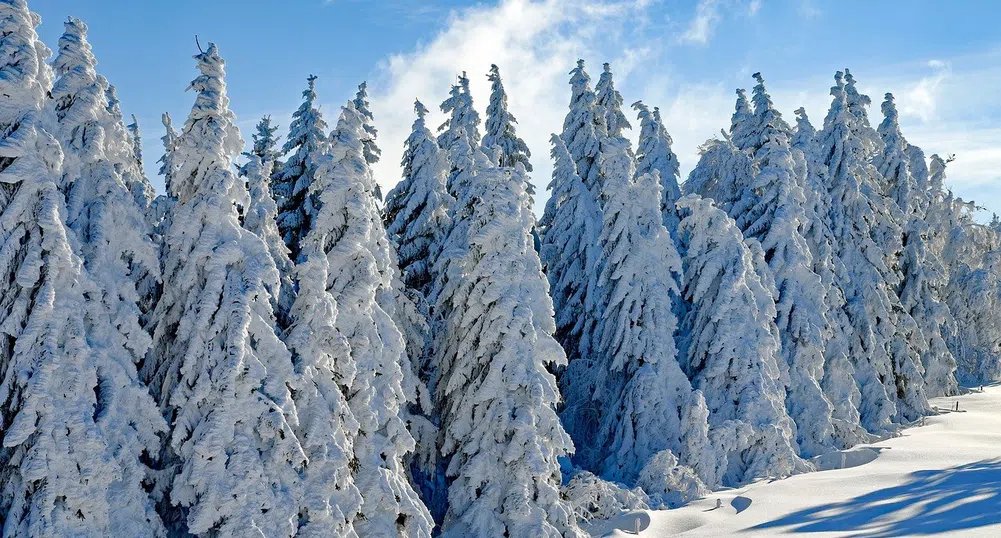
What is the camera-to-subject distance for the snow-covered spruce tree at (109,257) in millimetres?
13203

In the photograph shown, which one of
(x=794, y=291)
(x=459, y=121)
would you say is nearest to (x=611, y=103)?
(x=459, y=121)

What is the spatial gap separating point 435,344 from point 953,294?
39.9m

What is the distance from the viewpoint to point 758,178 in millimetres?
28500

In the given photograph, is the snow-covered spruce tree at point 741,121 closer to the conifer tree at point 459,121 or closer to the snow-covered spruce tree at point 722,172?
the snow-covered spruce tree at point 722,172

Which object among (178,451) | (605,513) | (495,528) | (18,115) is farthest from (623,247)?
(18,115)

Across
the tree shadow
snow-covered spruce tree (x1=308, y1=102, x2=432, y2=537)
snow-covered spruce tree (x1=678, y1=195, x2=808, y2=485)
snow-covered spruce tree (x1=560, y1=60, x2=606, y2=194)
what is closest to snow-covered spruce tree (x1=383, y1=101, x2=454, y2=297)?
snow-covered spruce tree (x1=560, y1=60, x2=606, y2=194)

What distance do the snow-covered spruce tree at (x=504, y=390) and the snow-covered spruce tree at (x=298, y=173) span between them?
8671 mm

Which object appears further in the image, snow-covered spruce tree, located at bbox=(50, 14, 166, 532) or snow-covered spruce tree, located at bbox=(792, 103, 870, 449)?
snow-covered spruce tree, located at bbox=(792, 103, 870, 449)

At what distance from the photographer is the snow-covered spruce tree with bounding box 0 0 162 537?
12148 mm

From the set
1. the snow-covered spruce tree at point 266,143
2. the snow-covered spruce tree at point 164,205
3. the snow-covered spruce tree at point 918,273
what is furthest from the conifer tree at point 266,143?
the snow-covered spruce tree at point 918,273

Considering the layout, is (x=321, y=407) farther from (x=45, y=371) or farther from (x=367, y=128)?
(x=367, y=128)

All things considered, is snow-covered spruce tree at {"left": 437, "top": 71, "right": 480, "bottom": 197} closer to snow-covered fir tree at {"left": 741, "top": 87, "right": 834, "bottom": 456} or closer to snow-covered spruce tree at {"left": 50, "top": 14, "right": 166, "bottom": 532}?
snow-covered fir tree at {"left": 741, "top": 87, "right": 834, "bottom": 456}

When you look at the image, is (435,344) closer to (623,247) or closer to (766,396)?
(623,247)

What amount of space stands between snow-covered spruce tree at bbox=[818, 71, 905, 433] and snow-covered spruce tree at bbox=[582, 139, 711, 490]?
39.0 ft
